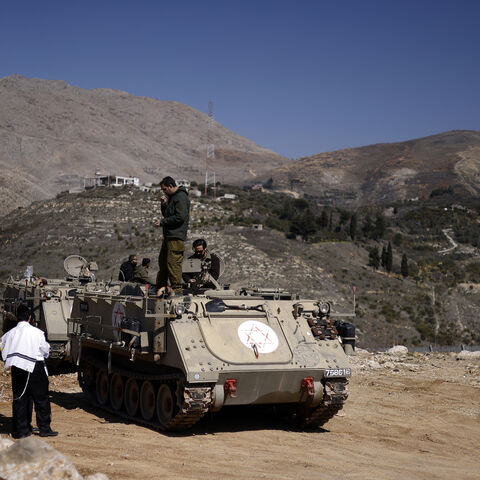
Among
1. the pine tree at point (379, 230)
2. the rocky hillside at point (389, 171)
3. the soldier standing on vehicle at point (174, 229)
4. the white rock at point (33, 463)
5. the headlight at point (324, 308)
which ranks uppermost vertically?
the rocky hillside at point (389, 171)

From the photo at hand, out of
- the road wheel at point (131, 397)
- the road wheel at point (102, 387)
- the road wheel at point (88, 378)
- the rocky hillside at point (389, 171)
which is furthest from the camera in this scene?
the rocky hillside at point (389, 171)

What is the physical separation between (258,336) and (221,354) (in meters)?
0.80

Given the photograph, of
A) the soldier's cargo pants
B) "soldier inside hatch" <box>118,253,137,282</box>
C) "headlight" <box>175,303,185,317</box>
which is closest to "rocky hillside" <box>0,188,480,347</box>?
"soldier inside hatch" <box>118,253,137,282</box>

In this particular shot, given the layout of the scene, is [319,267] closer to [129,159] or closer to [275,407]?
[275,407]

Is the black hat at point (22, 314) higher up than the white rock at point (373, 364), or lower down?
higher up

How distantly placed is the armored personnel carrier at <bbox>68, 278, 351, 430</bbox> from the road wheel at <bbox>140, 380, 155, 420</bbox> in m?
0.02

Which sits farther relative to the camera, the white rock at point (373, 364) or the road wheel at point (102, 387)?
the white rock at point (373, 364)

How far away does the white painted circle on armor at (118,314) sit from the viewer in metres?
12.1

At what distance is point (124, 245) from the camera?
5378 cm

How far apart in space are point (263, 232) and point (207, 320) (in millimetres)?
46113

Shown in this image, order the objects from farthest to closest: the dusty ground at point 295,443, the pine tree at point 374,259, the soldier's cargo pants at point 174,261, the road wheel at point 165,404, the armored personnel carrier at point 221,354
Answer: the pine tree at point 374,259 < the soldier's cargo pants at point 174,261 < the road wheel at point 165,404 < the armored personnel carrier at point 221,354 < the dusty ground at point 295,443

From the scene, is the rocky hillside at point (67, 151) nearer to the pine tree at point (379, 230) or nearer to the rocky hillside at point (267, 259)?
the rocky hillside at point (267, 259)

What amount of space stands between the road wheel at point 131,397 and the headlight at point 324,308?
324 cm

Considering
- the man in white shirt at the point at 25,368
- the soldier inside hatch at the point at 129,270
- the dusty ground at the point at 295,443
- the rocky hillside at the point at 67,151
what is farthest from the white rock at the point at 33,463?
the rocky hillside at the point at 67,151
